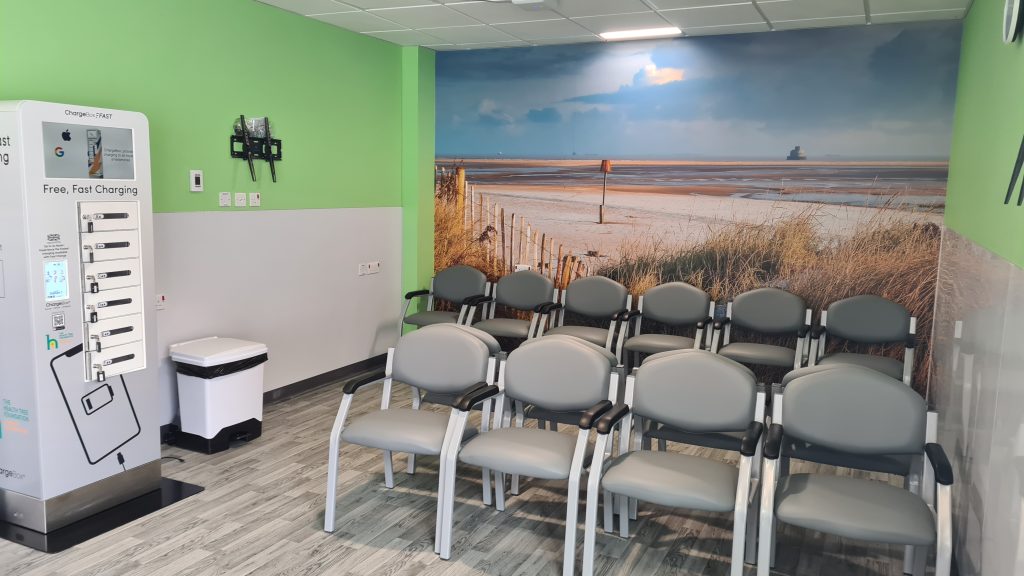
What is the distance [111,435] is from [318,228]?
2.40m

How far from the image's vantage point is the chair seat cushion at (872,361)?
477 cm

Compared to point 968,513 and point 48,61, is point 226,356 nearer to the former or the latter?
point 48,61

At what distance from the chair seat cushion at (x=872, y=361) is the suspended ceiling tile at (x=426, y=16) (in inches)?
131

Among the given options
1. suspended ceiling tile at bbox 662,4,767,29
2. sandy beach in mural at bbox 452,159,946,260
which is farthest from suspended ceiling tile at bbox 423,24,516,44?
suspended ceiling tile at bbox 662,4,767,29

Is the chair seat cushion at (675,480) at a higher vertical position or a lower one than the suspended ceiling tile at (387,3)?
lower

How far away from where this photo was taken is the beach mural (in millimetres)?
5219

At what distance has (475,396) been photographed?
3334 millimetres

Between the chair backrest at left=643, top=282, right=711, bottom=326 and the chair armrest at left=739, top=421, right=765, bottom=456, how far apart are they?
2.54 meters

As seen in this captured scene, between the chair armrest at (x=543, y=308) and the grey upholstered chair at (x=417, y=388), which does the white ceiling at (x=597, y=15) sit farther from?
the grey upholstered chair at (x=417, y=388)

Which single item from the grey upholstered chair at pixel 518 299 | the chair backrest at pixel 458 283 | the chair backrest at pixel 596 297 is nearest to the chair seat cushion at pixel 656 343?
the chair backrest at pixel 596 297

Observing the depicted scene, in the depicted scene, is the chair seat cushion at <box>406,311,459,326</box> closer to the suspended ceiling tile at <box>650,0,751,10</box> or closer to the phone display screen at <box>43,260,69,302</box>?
the suspended ceiling tile at <box>650,0,751,10</box>

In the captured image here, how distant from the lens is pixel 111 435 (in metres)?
3.60

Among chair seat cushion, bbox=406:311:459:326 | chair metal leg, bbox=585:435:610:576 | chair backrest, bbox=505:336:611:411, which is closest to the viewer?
chair metal leg, bbox=585:435:610:576

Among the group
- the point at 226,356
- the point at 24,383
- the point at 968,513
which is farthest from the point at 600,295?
the point at 24,383
